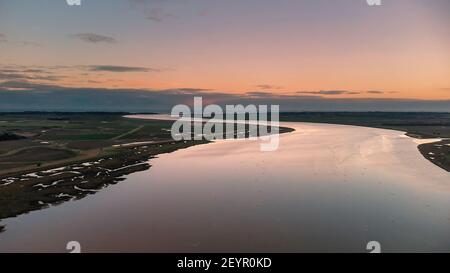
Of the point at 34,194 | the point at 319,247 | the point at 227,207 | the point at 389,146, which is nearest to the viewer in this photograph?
the point at 319,247

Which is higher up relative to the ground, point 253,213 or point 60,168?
point 60,168

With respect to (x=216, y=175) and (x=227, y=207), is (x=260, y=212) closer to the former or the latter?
(x=227, y=207)

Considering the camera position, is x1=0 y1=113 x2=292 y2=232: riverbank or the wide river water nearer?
the wide river water

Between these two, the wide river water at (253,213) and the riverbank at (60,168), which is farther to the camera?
the riverbank at (60,168)

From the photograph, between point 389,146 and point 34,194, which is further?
point 389,146

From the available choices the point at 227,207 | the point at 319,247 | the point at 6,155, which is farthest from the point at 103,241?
the point at 6,155
